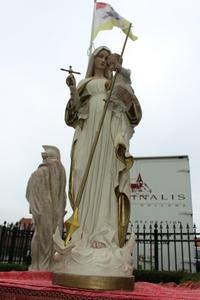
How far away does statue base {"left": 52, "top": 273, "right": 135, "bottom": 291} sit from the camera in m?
2.79

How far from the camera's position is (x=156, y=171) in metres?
9.81

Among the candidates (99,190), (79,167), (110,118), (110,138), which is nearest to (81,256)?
(99,190)

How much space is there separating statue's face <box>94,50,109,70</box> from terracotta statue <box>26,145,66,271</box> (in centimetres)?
160

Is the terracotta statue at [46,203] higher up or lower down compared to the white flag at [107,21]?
lower down

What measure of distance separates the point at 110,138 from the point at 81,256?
1460mm

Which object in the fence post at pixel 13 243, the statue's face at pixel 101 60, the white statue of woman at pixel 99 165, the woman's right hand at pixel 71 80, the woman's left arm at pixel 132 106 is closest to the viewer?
the white statue of woman at pixel 99 165

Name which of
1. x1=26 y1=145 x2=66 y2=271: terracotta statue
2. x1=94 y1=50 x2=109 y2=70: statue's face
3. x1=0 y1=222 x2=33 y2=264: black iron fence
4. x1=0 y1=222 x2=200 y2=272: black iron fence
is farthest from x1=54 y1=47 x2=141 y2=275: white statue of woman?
x1=0 y1=222 x2=33 y2=264: black iron fence

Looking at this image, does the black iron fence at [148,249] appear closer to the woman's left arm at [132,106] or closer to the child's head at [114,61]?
the woman's left arm at [132,106]

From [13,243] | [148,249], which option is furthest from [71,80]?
[148,249]

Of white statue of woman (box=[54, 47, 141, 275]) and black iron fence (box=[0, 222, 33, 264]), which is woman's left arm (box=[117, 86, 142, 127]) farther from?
black iron fence (box=[0, 222, 33, 264])

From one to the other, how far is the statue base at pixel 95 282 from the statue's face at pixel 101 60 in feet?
8.82

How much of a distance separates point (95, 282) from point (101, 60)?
2811mm

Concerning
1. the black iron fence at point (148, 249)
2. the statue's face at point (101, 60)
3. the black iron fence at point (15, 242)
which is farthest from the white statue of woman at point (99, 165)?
the black iron fence at point (15, 242)

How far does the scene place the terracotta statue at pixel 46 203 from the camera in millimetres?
4695
